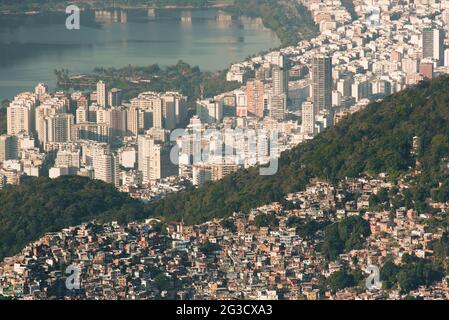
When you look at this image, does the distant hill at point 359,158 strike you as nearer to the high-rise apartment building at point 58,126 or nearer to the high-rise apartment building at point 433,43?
the high-rise apartment building at point 58,126

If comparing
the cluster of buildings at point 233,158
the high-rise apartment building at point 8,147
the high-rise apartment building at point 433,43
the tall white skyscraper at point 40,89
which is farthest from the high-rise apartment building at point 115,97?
the high-rise apartment building at point 433,43

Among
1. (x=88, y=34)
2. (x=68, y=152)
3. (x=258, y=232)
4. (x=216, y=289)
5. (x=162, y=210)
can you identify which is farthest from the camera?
(x=88, y=34)

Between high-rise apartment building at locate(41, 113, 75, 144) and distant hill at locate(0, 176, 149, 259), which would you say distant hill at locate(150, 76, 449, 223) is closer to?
distant hill at locate(0, 176, 149, 259)

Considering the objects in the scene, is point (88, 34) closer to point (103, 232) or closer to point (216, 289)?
point (103, 232)

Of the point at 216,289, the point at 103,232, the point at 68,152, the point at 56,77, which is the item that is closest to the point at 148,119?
the point at 68,152

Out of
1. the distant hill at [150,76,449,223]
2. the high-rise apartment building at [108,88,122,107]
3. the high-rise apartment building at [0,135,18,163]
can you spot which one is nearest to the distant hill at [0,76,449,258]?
the distant hill at [150,76,449,223]
